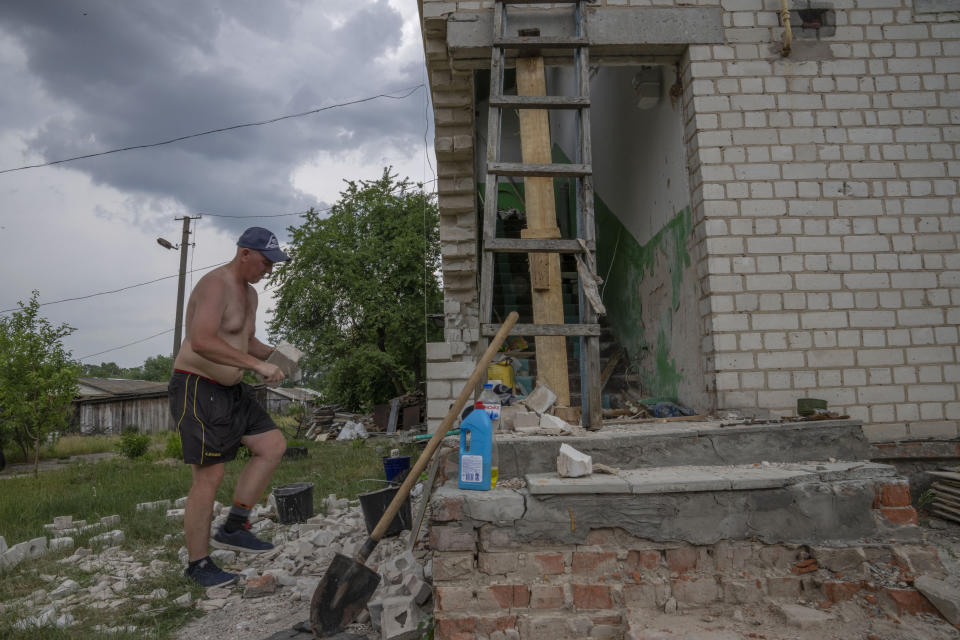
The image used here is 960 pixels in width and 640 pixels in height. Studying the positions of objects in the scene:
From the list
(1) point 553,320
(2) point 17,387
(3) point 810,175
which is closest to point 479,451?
(1) point 553,320

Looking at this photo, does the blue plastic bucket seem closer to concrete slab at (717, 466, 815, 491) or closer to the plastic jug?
the plastic jug

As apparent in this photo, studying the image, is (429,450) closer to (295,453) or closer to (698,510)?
(698,510)

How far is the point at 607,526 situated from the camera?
247 centimetres

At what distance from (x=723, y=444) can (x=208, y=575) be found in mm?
2824

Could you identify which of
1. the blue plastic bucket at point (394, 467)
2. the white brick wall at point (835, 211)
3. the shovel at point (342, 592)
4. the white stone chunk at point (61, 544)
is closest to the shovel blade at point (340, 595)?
the shovel at point (342, 592)

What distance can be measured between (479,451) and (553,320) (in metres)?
2.05

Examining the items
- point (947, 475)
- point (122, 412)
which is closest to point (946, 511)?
point (947, 475)

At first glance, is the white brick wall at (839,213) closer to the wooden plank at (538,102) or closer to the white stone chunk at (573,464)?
the wooden plank at (538,102)

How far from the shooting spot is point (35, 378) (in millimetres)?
10070

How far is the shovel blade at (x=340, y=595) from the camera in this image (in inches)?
99.7

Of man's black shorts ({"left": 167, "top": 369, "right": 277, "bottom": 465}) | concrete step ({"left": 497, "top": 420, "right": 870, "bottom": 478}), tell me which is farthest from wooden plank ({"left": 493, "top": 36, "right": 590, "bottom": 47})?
man's black shorts ({"left": 167, "top": 369, "right": 277, "bottom": 465})

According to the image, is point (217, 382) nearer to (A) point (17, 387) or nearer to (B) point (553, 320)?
(B) point (553, 320)

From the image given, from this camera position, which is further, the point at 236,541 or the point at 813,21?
the point at 813,21

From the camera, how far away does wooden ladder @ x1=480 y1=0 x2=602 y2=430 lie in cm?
356
